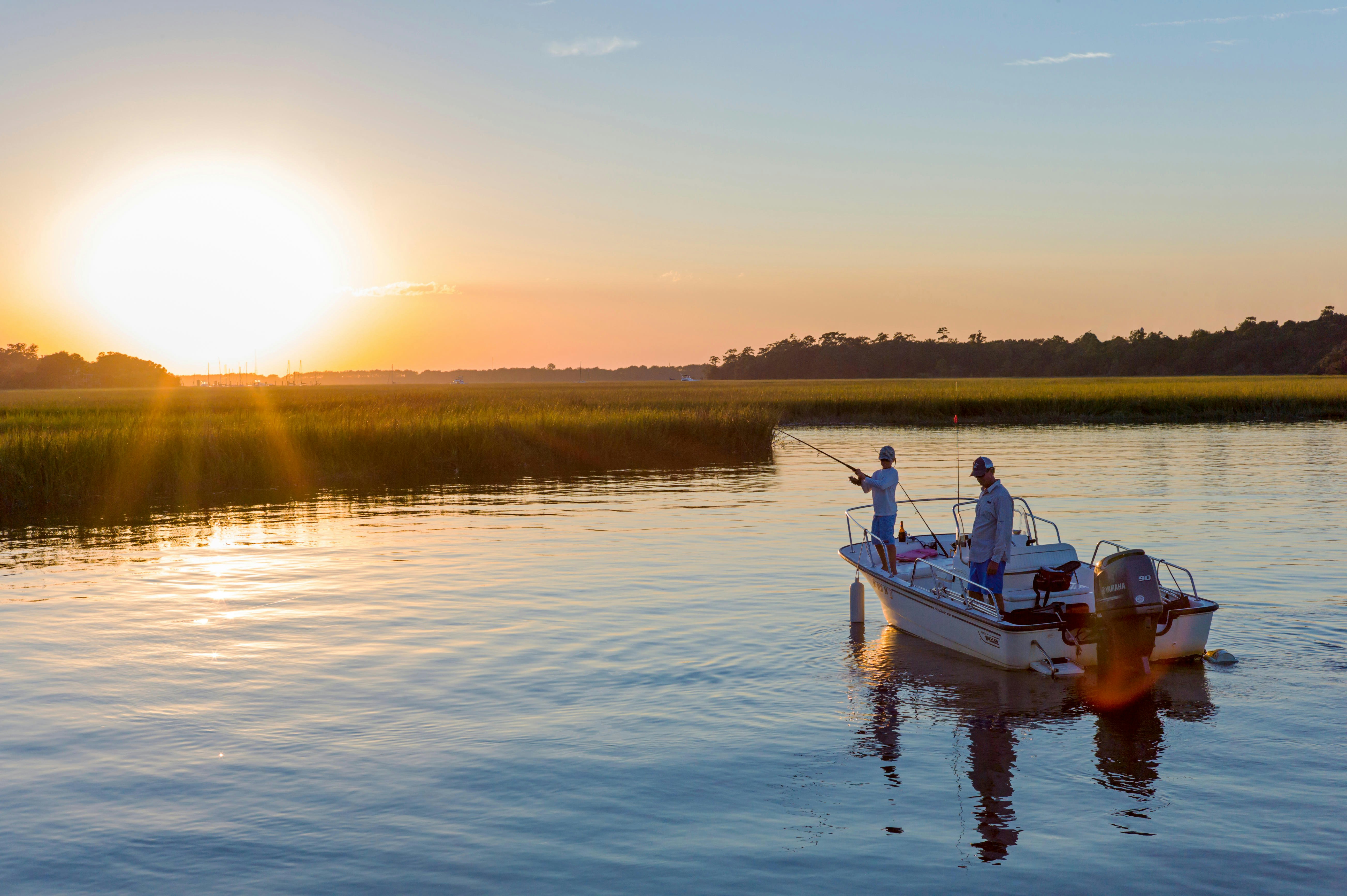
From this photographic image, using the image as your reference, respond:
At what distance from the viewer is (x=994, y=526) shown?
11477mm

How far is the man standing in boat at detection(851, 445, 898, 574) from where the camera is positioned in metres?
13.5

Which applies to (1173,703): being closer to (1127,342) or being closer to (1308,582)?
(1308,582)

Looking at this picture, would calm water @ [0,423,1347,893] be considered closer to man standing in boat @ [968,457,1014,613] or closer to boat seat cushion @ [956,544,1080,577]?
man standing in boat @ [968,457,1014,613]

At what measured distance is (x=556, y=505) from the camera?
26484 mm

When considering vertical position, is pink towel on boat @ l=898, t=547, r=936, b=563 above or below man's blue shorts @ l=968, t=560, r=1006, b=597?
below

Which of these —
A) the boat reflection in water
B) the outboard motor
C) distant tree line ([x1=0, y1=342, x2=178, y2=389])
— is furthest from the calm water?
distant tree line ([x1=0, y1=342, x2=178, y2=389])

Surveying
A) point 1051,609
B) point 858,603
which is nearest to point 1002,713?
point 1051,609

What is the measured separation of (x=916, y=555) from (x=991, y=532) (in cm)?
287

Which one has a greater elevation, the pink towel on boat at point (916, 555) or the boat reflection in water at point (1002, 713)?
the pink towel on boat at point (916, 555)

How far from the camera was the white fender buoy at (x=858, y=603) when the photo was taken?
1350cm

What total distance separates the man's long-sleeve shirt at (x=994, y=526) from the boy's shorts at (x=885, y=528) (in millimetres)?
2246

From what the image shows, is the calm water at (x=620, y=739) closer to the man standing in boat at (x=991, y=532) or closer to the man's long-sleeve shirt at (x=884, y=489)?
the man standing in boat at (x=991, y=532)

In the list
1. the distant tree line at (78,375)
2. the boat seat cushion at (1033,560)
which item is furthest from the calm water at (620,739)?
the distant tree line at (78,375)

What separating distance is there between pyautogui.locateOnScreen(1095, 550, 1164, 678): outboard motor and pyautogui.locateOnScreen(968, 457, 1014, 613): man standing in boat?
4.08 ft
